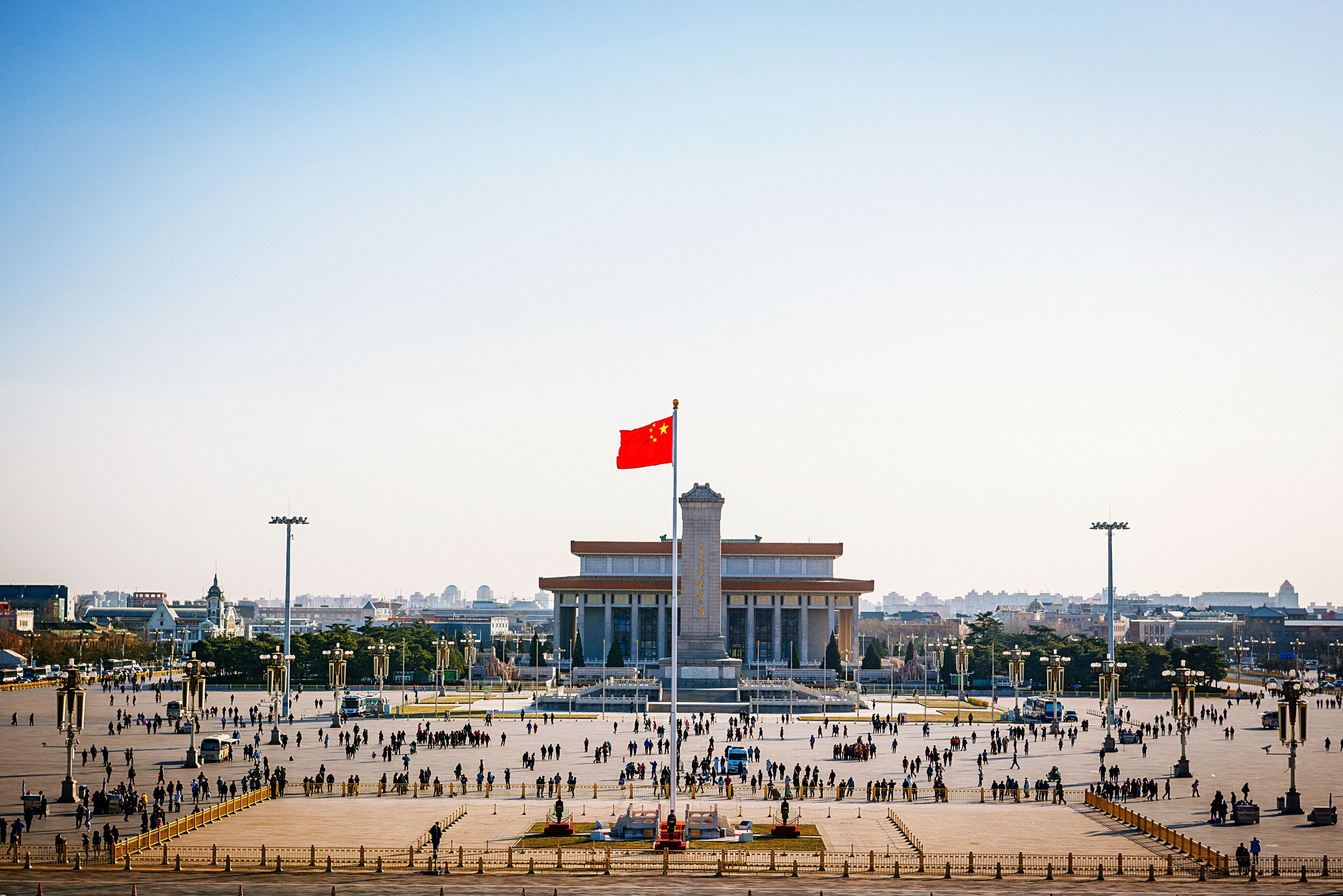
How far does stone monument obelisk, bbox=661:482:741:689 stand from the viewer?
4779 inches

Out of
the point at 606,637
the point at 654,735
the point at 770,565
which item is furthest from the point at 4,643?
the point at 654,735

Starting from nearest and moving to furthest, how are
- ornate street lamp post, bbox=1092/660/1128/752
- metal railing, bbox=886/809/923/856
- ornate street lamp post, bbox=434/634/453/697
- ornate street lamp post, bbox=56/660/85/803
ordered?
metal railing, bbox=886/809/923/856, ornate street lamp post, bbox=56/660/85/803, ornate street lamp post, bbox=1092/660/1128/752, ornate street lamp post, bbox=434/634/453/697

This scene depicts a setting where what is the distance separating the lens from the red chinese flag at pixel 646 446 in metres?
43.2

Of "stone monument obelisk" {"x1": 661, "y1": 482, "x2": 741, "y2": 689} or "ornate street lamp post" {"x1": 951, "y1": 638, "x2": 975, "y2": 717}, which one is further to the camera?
"stone monument obelisk" {"x1": 661, "y1": 482, "x2": 741, "y2": 689}

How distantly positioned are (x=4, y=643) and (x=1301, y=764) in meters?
142

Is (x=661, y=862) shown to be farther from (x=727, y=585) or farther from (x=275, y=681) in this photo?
(x=727, y=585)

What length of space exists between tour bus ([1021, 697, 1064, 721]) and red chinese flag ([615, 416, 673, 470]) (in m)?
51.2

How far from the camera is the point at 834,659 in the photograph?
129375mm

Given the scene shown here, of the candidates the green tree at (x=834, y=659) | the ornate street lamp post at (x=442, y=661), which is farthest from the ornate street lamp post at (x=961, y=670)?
the ornate street lamp post at (x=442, y=661)

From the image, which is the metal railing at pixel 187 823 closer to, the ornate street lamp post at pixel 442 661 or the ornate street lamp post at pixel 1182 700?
the ornate street lamp post at pixel 1182 700

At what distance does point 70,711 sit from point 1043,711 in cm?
6335

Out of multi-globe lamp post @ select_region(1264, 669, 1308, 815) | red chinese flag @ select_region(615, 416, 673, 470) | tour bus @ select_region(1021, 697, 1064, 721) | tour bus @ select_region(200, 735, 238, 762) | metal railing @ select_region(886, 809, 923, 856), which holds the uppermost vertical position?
red chinese flag @ select_region(615, 416, 673, 470)

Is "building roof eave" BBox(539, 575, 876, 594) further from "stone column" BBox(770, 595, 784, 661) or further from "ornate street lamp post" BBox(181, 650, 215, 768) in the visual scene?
"ornate street lamp post" BBox(181, 650, 215, 768)

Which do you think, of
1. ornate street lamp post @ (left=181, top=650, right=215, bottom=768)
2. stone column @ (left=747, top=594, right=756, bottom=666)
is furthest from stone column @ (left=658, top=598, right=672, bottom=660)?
ornate street lamp post @ (left=181, top=650, right=215, bottom=768)
